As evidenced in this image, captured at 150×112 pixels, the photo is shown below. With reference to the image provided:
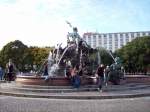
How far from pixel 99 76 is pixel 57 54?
749 centimetres

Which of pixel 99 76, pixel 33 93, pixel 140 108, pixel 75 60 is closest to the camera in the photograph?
pixel 140 108

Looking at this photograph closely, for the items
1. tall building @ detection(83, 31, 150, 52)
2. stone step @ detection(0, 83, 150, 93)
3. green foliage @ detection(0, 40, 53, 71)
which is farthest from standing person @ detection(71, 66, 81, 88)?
tall building @ detection(83, 31, 150, 52)

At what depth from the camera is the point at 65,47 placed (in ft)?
97.0

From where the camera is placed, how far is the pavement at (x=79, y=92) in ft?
63.6

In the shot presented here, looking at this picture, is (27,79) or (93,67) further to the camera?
(93,67)

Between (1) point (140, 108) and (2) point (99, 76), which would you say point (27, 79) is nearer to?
(2) point (99, 76)

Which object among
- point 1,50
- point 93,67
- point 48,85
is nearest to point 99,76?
point 48,85

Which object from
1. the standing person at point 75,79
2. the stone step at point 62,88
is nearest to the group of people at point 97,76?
the standing person at point 75,79

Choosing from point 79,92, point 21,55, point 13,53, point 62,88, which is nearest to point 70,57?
point 62,88

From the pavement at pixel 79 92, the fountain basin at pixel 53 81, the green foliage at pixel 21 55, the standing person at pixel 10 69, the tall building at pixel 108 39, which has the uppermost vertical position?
the tall building at pixel 108 39

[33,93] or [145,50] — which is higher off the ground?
[145,50]

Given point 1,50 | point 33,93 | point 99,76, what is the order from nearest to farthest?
point 33,93
point 99,76
point 1,50

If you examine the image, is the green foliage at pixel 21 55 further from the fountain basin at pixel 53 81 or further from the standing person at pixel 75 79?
the standing person at pixel 75 79

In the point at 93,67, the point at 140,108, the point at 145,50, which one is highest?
the point at 145,50
